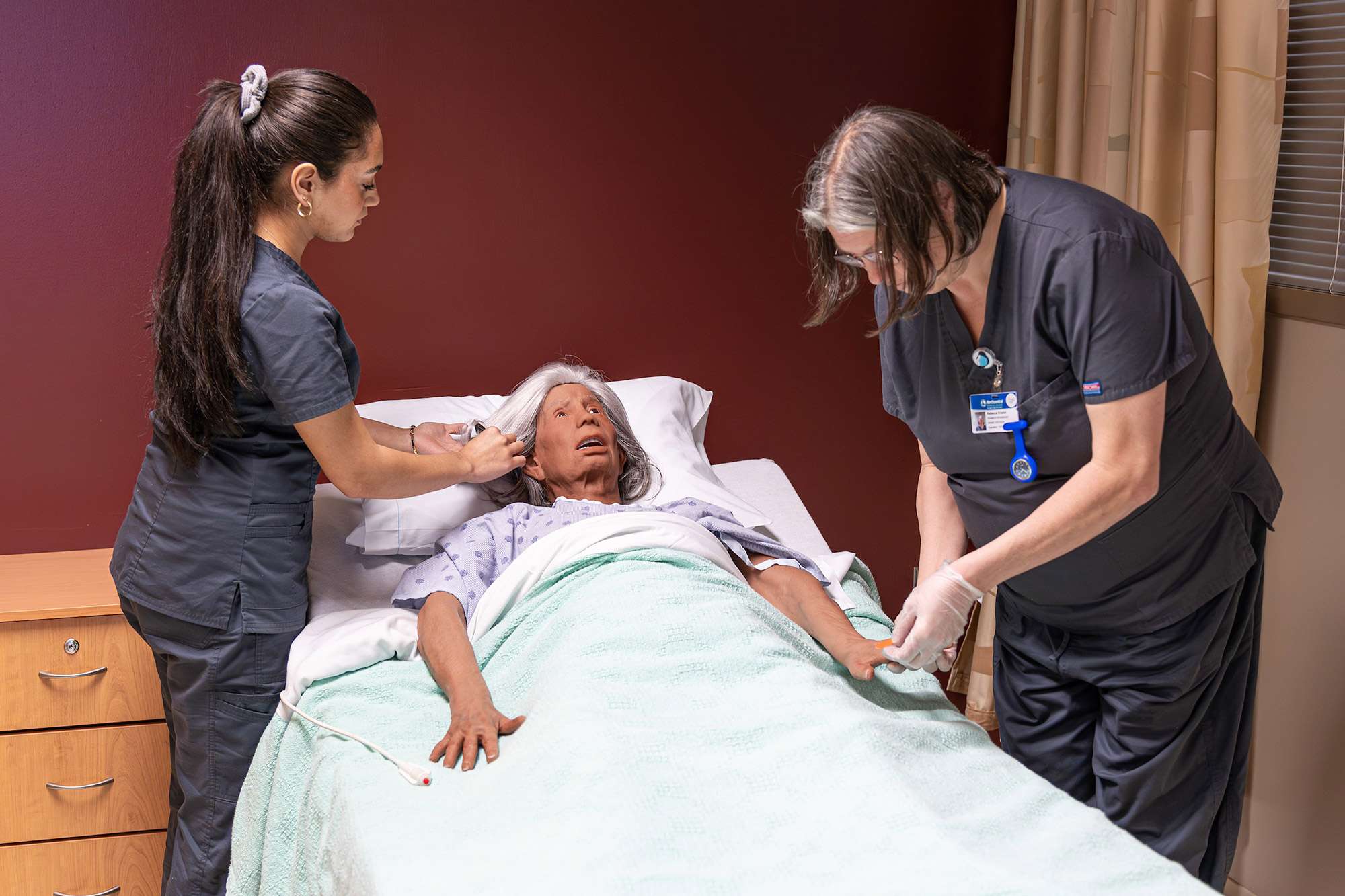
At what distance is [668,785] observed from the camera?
142 centimetres

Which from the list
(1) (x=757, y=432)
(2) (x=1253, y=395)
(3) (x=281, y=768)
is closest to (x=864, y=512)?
(1) (x=757, y=432)

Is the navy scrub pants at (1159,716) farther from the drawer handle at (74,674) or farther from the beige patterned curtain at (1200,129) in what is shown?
the drawer handle at (74,674)

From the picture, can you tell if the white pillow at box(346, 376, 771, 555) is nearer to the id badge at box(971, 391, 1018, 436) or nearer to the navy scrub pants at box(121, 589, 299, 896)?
the navy scrub pants at box(121, 589, 299, 896)

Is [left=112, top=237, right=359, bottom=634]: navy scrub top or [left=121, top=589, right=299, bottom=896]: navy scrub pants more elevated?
[left=112, top=237, right=359, bottom=634]: navy scrub top

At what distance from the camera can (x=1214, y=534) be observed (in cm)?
169

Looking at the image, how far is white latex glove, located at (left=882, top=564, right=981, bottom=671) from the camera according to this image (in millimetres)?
1579

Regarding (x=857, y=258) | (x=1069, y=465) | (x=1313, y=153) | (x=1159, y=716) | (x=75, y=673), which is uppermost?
(x=1313, y=153)

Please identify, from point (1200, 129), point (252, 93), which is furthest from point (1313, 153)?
point (252, 93)

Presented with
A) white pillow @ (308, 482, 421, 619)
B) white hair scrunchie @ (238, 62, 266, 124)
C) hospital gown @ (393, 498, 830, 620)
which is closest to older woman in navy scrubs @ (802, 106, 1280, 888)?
hospital gown @ (393, 498, 830, 620)

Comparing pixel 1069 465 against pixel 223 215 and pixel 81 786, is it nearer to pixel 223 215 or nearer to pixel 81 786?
pixel 223 215

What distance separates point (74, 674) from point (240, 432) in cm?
68

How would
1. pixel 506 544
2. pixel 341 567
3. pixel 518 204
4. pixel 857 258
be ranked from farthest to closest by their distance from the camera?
pixel 518 204 → pixel 341 567 → pixel 506 544 → pixel 857 258

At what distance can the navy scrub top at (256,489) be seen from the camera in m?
1.76

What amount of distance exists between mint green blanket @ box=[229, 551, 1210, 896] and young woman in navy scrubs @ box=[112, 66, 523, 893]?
15 centimetres
